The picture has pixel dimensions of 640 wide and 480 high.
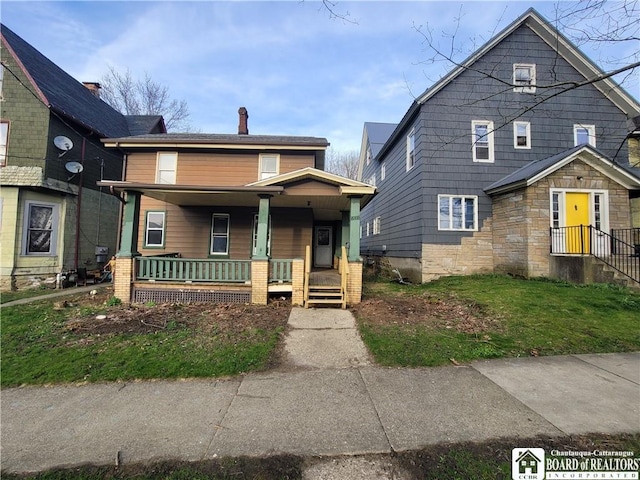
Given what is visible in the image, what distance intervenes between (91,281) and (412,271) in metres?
13.5

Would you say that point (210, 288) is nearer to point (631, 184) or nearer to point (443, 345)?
point (443, 345)

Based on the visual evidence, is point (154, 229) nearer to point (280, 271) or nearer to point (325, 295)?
point (280, 271)

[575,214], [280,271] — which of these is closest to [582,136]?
[575,214]

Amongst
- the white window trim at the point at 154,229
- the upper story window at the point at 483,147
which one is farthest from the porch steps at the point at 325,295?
the upper story window at the point at 483,147

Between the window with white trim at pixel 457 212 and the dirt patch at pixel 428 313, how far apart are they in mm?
4259

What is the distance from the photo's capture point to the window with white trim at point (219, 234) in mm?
11406

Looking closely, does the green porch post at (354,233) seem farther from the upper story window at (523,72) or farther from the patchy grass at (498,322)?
the upper story window at (523,72)

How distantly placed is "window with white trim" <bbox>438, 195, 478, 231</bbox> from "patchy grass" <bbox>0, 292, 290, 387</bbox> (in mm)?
7609

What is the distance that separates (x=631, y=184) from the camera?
32.5 feet

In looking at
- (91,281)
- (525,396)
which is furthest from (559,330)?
(91,281)

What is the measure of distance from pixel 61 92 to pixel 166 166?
19.5 ft

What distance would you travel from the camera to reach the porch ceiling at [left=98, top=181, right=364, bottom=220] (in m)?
8.00

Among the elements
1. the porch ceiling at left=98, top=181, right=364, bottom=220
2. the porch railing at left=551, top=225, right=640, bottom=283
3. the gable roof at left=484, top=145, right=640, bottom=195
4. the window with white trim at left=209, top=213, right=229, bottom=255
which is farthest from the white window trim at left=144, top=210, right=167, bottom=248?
the porch railing at left=551, top=225, right=640, bottom=283

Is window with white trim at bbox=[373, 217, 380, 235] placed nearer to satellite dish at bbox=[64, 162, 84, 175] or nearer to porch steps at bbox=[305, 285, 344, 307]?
porch steps at bbox=[305, 285, 344, 307]
